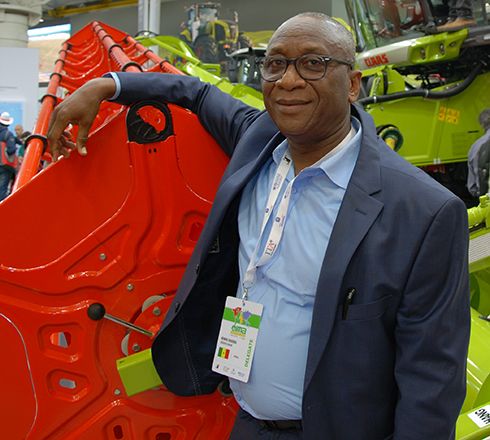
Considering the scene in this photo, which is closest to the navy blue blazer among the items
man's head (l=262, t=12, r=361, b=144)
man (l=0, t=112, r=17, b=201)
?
man's head (l=262, t=12, r=361, b=144)

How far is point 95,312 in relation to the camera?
207 centimetres

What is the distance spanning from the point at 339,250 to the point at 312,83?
398 millimetres

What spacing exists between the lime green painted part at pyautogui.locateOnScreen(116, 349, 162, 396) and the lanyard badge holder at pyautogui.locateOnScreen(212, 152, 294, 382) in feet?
1.22

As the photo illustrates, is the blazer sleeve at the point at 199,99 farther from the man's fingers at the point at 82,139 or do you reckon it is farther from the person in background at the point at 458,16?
the person in background at the point at 458,16

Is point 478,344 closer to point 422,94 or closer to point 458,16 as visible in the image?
point 422,94

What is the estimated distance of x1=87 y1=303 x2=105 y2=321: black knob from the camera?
6.78 feet

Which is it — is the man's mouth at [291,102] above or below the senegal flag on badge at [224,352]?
above

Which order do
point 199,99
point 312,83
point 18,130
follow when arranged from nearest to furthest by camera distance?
point 312,83 → point 199,99 → point 18,130

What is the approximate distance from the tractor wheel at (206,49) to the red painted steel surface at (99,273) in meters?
13.4

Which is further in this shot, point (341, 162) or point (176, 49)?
point (176, 49)

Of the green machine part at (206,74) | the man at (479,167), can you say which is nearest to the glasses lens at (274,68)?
the man at (479,167)

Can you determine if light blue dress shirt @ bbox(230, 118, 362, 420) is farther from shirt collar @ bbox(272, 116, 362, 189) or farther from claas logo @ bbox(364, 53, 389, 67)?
claas logo @ bbox(364, 53, 389, 67)

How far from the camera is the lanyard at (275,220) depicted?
1.68 m

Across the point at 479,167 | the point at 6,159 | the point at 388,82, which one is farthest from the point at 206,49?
the point at 479,167
